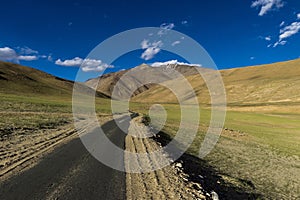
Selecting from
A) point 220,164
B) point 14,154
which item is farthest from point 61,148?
point 220,164

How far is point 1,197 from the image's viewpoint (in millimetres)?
8242

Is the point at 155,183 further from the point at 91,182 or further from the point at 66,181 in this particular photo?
the point at 66,181

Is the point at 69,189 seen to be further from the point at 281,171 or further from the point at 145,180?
the point at 281,171

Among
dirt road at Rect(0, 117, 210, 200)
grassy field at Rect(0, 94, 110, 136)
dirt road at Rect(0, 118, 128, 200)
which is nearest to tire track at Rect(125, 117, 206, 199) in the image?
dirt road at Rect(0, 117, 210, 200)

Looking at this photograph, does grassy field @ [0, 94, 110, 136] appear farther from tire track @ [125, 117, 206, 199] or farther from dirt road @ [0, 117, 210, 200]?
tire track @ [125, 117, 206, 199]

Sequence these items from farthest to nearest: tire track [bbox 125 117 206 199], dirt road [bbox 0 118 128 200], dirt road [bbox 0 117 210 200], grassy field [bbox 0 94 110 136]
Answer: grassy field [bbox 0 94 110 136] → tire track [bbox 125 117 206 199] → dirt road [bbox 0 117 210 200] → dirt road [bbox 0 118 128 200]

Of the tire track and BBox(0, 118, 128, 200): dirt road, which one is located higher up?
the tire track

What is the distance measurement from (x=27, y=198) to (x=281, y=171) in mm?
17645

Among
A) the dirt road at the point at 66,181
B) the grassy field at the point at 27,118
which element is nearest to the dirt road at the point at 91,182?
the dirt road at the point at 66,181

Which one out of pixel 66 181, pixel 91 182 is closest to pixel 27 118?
pixel 66 181

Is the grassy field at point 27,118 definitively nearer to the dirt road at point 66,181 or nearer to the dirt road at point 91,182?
the dirt road at point 66,181

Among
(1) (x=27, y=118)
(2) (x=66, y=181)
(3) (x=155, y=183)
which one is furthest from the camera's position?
(1) (x=27, y=118)

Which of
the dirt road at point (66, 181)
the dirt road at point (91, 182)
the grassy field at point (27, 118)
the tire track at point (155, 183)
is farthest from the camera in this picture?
the grassy field at point (27, 118)

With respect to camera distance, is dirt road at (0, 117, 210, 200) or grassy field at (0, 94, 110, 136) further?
grassy field at (0, 94, 110, 136)
